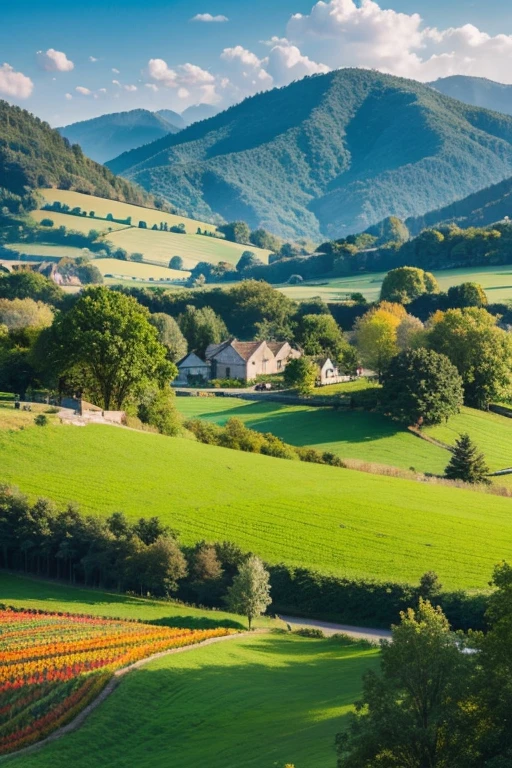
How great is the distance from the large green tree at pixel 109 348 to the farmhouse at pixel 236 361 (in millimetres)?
41195

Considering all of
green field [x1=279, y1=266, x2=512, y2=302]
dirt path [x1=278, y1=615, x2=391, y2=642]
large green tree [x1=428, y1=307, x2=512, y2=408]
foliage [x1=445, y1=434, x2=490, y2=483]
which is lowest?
dirt path [x1=278, y1=615, x2=391, y2=642]

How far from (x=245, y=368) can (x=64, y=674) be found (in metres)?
82.7

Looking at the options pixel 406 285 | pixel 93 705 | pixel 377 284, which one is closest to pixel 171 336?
pixel 406 285

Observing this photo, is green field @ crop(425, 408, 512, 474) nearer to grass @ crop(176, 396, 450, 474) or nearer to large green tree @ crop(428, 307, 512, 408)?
large green tree @ crop(428, 307, 512, 408)

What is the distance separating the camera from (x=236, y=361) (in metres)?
117

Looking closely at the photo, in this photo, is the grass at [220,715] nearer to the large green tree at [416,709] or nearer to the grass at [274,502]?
the large green tree at [416,709]

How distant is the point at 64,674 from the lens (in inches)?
1346

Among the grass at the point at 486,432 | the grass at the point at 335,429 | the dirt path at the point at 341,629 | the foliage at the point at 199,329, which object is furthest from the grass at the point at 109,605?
the foliage at the point at 199,329

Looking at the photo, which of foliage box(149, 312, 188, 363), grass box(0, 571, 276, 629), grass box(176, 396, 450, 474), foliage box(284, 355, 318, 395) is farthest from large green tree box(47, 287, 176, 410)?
foliage box(149, 312, 188, 363)

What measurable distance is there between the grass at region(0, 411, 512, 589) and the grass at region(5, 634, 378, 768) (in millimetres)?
11650

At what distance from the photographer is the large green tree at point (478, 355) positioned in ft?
311

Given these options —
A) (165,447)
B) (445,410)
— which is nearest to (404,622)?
(165,447)

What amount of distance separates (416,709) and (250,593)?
65.8ft

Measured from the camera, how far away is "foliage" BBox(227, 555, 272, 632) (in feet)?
143
